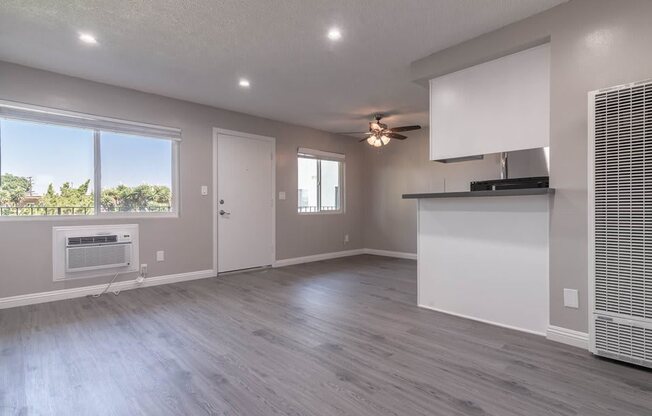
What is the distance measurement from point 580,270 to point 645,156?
0.82m

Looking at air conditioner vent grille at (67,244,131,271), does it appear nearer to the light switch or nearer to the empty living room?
the empty living room

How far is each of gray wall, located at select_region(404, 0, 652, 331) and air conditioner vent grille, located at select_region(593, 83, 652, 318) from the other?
0.16 meters

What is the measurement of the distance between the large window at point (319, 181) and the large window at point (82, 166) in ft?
7.47

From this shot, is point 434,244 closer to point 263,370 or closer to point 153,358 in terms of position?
point 263,370

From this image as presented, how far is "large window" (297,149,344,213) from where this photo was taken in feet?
19.8

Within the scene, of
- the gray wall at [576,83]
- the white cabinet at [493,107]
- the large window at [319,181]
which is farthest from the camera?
the large window at [319,181]

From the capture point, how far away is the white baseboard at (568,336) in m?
2.23

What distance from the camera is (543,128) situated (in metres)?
2.52

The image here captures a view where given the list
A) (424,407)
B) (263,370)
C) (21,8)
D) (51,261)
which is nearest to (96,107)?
(21,8)

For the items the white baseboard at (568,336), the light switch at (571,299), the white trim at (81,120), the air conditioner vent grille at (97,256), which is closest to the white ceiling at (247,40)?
the white trim at (81,120)

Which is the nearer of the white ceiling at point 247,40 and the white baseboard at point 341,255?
the white ceiling at point 247,40

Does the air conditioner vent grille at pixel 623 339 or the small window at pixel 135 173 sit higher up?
the small window at pixel 135 173

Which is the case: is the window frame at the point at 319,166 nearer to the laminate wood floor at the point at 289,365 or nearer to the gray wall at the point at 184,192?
the gray wall at the point at 184,192

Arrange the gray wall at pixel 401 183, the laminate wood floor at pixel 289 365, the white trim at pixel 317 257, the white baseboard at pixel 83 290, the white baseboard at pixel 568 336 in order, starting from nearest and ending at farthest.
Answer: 1. the laminate wood floor at pixel 289 365
2. the white baseboard at pixel 568 336
3. the white baseboard at pixel 83 290
4. the white trim at pixel 317 257
5. the gray wall at pixel 401 183
